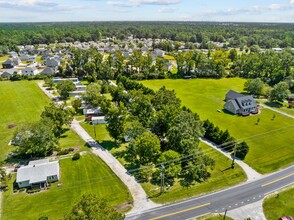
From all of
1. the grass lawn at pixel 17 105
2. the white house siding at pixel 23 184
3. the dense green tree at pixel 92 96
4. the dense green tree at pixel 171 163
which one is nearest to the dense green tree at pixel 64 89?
the grass lawn at pixel 17 105

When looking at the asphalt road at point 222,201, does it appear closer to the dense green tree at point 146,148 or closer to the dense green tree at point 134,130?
the dense green tree at point 146,148

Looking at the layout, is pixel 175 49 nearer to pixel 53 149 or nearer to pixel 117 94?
pixel 117 94

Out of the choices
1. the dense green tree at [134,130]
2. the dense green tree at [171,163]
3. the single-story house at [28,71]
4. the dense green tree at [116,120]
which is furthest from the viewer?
the single-story house at [28,71]

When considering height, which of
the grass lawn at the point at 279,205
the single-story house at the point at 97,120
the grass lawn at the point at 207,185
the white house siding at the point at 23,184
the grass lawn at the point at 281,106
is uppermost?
the single-story house at the point at 97,120

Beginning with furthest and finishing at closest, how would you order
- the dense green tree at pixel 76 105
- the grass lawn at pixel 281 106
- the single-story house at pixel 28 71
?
1. the single-story house at pixel 28 71
2. the grass lawn at pixel 281 106
3. the dense green tree at pixel 76 105

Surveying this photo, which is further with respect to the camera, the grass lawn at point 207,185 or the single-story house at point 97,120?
the single-story house at point 97,120

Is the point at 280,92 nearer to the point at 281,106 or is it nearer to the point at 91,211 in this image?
the point at 281,106

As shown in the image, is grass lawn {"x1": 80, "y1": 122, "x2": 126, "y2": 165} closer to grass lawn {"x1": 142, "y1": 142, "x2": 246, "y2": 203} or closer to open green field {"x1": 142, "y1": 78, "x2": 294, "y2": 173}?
grass lawn {"x1": 142, "y1": 142, "x2": 246, "y2": 203}
